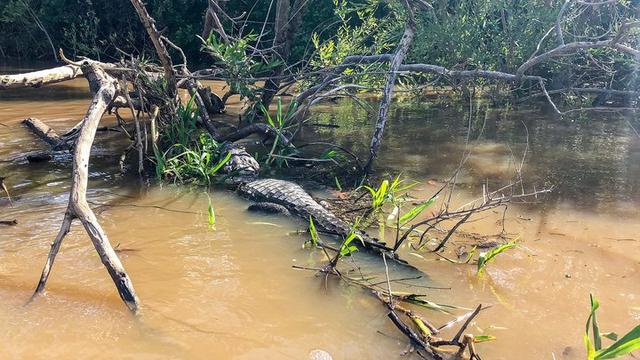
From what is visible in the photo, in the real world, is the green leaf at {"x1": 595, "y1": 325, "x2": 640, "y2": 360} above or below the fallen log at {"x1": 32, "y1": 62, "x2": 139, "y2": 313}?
below

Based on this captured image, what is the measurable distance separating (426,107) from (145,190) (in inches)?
231

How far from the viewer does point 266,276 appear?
333cm

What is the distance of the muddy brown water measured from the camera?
2643 millimetres

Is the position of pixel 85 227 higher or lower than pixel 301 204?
higher

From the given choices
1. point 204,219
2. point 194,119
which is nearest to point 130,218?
point 204,219

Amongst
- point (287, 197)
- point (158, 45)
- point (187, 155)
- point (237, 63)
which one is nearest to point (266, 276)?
point (287, 197)

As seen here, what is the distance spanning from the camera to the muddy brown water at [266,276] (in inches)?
104

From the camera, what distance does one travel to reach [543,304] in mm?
3047

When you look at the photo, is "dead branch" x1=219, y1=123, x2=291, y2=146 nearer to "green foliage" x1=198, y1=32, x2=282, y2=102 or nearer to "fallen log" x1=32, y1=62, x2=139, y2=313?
"green foliage" x1=198, y1=32, x2=282, y2=102

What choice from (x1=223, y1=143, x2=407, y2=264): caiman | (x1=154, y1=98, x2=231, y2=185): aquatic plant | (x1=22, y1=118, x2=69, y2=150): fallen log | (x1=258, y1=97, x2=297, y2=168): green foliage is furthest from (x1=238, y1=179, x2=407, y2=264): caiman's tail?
(x1=22, y1=118, x2=69, y2=150): fallen log

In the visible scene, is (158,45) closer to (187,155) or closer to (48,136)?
(187,155)

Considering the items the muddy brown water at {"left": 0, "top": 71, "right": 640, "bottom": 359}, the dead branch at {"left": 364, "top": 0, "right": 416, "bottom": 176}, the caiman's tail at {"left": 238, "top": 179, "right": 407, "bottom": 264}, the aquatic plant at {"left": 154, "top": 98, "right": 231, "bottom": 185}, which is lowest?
the muddy brown water at {"left": 0, "top": 71, "right": 640, "bottom": 359}

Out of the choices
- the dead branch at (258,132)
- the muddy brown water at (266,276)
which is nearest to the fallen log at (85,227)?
the muddy brown water at (266,276)

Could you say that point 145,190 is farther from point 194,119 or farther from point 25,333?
point 25,333
